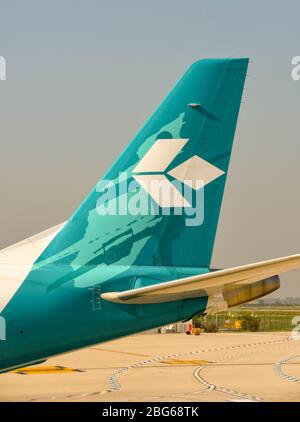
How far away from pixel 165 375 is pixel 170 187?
56.7 feet

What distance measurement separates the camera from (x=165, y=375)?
3138cm

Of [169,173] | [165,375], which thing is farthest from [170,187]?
[165,375]

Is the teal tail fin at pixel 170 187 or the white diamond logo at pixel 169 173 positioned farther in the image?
the white diamond logo at pixel 169 173

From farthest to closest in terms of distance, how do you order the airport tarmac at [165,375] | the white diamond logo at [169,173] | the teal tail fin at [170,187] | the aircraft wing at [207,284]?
the airport tarmac at [165,375] → the white diamond logo at [169,173] → the teal tail fin at [170,187] → the aircraft wing at [207,284]

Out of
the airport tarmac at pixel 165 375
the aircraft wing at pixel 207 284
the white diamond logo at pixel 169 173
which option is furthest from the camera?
the airport tarmac at pixel 165 375

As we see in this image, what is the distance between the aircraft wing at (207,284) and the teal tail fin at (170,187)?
1229 millimetres

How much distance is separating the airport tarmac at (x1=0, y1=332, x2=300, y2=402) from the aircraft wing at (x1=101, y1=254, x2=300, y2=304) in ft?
27.0

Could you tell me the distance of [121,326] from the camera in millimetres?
14625

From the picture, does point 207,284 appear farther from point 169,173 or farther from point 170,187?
point 169,173

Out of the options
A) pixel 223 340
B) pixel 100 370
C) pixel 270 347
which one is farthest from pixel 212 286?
pixel 223 340

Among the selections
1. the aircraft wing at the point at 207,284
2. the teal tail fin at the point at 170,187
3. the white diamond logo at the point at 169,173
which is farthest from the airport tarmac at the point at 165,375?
the aircraft wing at the point at 207,284

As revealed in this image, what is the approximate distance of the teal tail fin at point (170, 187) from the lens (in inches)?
603

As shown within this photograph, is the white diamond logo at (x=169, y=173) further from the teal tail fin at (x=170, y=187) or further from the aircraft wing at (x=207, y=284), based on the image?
the aircraft wing at (x=207, y=284)
